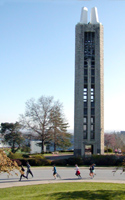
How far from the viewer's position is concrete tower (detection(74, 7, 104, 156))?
4584 centimetres

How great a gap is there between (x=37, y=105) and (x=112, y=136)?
50047 millimetres

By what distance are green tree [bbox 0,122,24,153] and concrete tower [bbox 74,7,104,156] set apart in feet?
44.4

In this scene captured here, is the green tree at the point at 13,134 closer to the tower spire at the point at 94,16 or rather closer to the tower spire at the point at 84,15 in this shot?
the tower spire at the point at 84,15

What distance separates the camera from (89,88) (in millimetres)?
46812

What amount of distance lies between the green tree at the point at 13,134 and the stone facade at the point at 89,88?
13536 millimetres

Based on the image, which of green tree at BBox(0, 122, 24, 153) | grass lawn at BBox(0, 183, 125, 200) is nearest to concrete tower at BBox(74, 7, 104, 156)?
green tree at BBox(0, 122, 24, 153)

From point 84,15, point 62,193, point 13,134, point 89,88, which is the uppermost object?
point 84,15

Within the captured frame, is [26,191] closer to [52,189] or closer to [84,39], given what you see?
[52,189]

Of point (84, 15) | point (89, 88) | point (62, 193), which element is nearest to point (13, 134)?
point (89, 88)

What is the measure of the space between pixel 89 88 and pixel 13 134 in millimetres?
19482

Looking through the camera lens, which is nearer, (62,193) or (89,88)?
(62,193)

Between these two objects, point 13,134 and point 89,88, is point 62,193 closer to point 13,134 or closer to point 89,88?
point 89,88

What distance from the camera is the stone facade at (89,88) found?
45.8 m

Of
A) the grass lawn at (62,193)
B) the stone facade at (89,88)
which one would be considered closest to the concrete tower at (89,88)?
the stone facade at (89,88)
